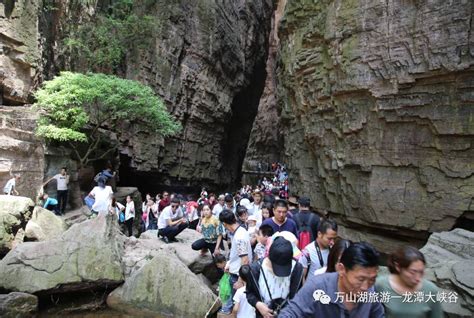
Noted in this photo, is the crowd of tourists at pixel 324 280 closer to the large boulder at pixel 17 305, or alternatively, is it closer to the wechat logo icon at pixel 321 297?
the wechat logo icon at pixel 321 297

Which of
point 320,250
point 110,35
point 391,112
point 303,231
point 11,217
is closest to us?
point 320,250

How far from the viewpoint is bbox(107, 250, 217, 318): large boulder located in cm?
585

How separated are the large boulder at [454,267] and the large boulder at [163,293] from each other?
3.39 m

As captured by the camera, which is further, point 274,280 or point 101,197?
point 101,197

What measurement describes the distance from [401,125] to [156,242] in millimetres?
6631

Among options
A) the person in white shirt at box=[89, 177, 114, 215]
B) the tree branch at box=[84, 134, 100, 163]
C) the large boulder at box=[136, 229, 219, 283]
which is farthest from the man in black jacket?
the tree branch at box=[84, 134, 100, 163]

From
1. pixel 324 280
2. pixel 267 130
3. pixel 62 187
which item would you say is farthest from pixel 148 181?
pixel 324 280

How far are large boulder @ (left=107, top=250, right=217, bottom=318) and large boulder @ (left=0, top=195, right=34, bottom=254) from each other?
2911 mm

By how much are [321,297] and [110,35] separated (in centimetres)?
2003

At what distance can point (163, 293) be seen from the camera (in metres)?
5.99

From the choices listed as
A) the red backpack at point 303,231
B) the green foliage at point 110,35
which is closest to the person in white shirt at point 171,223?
the red backpack at point 303,231

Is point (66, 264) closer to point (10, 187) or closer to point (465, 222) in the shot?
point (10, 187)

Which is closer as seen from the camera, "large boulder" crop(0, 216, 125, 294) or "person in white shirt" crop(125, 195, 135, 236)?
"large boulder" crop(0, 216, 125, 294)

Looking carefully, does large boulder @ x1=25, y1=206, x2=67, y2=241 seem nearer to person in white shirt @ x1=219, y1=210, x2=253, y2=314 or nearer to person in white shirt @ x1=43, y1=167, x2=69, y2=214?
person in white shirt @ x1=43, y1=167, x2=69, y2=214
